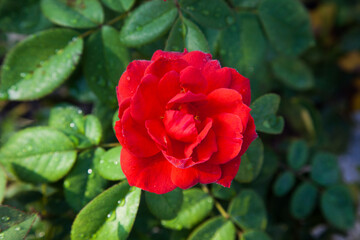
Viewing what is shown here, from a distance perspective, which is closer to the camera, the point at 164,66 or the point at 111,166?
the point at 164,66

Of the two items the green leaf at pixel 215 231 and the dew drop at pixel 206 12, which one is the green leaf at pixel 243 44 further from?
the green leaf at pixel 215 231

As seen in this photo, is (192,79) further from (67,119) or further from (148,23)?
(67,119)

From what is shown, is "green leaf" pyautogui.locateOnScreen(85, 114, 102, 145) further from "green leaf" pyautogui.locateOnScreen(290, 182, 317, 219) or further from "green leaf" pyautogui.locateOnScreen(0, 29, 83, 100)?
"green leaf" pyautogui.locateOnScreen(290, 182, 317, 219)

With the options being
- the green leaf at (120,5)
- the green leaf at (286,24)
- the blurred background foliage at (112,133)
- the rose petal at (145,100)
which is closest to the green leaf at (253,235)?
the blurred background foliage at (112,133)

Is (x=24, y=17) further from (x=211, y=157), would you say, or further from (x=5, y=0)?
(x=211, y=157)

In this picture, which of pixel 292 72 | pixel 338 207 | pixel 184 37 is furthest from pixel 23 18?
pixel 338 207
